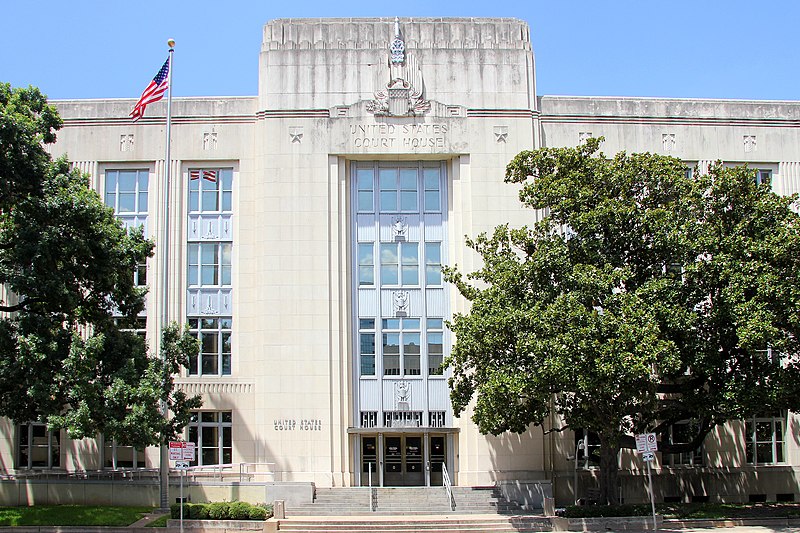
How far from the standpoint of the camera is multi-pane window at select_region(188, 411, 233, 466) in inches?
1526

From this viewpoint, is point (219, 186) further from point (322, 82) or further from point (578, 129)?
point (578, 129)

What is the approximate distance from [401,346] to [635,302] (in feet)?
41.5

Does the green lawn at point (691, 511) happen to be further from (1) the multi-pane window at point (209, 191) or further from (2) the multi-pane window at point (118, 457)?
(1) the multi-pane window at point (209, 191)

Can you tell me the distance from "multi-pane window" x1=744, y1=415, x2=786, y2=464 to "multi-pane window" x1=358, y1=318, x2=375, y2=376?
16.3 meters

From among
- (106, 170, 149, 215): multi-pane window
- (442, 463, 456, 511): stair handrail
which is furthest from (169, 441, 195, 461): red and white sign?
(106, 170, 149, 215): multi-pane window

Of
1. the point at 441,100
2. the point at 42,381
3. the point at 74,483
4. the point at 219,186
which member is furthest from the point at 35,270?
the point at 441,100

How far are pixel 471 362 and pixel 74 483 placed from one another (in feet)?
52.2

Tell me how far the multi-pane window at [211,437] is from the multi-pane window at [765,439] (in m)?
22.1

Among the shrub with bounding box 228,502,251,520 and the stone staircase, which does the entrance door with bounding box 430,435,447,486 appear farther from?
the shrub with bounding box 228,502,251,520

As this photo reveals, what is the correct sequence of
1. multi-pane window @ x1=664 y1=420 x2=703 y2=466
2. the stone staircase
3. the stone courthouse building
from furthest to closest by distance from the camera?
multi-pane window @ x1=664 y1=420 x2=703 y2=466 < the stone courthouse building < the stone staircase

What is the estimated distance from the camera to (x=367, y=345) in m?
39.4

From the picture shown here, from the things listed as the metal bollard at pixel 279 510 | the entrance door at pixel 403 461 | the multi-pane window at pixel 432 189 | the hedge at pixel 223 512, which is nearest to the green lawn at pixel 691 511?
the entrance door at pixel 403 461

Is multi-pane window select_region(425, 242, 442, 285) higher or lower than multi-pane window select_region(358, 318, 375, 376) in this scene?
higher

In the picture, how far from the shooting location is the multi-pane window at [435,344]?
3916 centimetres
